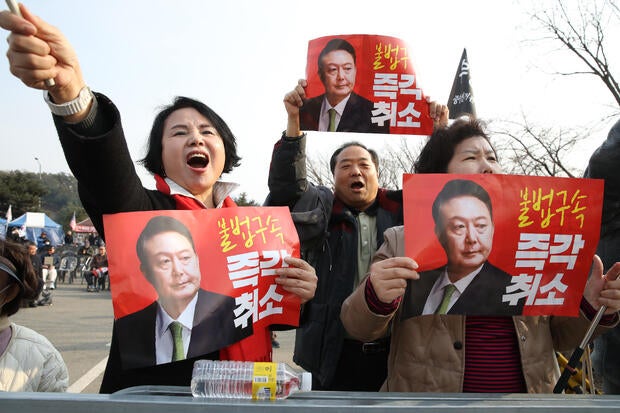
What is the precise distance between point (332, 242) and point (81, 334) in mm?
7123

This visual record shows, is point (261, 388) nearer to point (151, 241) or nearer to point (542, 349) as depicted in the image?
point (151, 241)

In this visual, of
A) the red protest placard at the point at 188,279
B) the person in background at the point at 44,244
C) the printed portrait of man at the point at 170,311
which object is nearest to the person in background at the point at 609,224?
the red protest placard at the point at 188,279

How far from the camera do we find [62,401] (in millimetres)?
946

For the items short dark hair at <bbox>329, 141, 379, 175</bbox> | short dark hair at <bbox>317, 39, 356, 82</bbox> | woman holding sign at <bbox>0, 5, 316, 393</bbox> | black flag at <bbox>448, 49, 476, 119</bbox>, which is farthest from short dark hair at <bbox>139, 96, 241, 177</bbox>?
black flag at <bbox>448, 49, 476, 119</bbox>

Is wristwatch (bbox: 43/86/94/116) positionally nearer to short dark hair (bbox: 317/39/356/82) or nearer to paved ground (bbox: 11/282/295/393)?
short dark hair (bbox: 317/39/356/82)

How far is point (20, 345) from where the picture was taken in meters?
2.04

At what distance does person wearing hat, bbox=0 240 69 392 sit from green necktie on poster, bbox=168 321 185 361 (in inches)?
36.1

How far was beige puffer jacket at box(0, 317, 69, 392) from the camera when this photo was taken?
1.96m

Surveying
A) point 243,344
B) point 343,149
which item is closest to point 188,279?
point 243,344

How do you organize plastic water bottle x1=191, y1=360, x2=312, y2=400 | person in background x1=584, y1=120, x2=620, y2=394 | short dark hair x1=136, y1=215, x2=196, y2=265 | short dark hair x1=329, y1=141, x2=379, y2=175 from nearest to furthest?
plastic water bottle x1=191, y1=360, x2=312, y2=400 → short dark hair x1=136, y1=215, x2=196, y2=265 → person in background x1=584, y1=120, x2=620, y2=394 → short dark hair x1=329, y1=141, x2=379, y2=175

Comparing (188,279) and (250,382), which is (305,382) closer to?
(250,382)

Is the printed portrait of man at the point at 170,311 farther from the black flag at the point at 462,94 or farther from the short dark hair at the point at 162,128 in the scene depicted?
the black flag at the point at 462,94

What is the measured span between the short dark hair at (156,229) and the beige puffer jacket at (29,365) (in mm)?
972

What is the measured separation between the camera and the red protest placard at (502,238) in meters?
1.59
